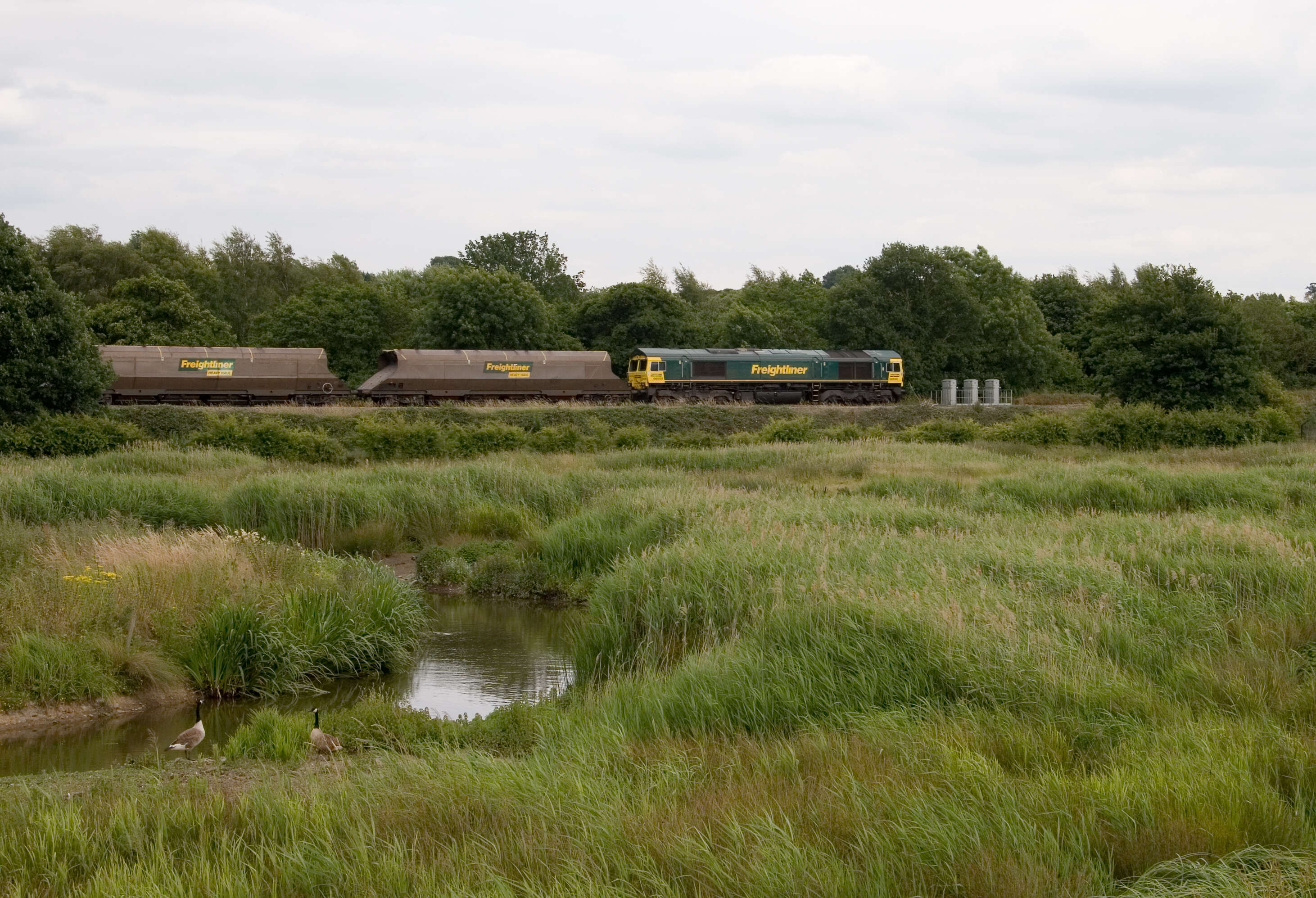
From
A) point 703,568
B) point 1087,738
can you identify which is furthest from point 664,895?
point 703,568

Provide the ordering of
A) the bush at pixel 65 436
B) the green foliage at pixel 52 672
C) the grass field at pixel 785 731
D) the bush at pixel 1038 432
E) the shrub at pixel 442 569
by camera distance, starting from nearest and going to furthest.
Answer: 1. the grass field at pixel 785 731
2. the green foliage at pixel 52 672
3. the shrub at pixel 442 569
4. the bush at pixel 65 436
5. the bush at pixel 1038 432

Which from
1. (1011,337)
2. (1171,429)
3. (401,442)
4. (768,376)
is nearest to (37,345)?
(401,442)

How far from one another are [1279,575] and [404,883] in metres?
9.52

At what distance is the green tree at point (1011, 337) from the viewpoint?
6438cm

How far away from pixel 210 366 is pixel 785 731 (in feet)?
133

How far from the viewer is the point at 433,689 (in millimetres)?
12984

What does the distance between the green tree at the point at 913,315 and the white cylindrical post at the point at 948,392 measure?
5.74 m

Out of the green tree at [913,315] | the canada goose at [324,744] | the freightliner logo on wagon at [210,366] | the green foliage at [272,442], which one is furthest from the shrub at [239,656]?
the green tree at [913,315]

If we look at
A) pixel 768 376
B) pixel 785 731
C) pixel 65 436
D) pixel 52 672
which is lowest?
pixel 52 672

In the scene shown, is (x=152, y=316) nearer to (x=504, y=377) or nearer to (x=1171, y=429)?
(x=504, y=377)

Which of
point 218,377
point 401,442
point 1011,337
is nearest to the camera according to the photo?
point 401,442

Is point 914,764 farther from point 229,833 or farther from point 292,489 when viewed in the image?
point 292,489

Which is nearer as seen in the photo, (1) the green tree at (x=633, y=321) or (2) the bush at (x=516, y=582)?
(2) the bush at (x=516, y=582)

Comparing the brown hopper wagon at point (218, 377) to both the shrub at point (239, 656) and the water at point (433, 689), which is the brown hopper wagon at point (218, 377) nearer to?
the water at point (433, 689)
